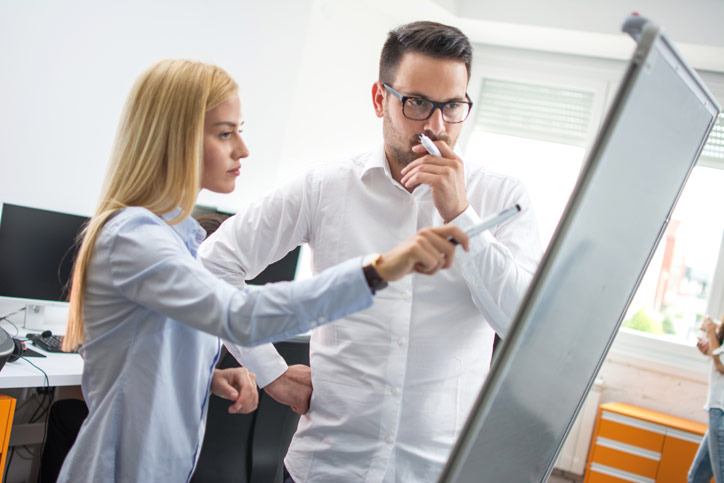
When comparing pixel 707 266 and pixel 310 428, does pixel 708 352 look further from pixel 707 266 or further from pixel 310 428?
pixel 310 428

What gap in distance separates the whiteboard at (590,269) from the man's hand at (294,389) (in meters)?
0.47

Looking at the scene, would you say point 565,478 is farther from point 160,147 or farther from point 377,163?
point 160,147

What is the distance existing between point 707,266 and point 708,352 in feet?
3.62

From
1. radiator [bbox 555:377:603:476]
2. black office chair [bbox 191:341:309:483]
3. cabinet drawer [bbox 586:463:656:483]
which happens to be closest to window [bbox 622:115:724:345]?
radiator [bbox 555:377:603:476]

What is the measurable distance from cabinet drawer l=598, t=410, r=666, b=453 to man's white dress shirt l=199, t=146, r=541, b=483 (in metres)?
3.19

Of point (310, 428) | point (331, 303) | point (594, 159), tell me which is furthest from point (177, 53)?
point (594, 159)

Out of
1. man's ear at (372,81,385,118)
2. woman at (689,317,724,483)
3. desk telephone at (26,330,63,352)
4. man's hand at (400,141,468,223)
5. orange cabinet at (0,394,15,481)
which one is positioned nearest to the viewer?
man's hand at (400,141,468,223)

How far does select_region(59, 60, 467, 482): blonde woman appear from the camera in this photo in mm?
881

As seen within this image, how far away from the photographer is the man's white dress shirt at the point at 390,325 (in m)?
1.23

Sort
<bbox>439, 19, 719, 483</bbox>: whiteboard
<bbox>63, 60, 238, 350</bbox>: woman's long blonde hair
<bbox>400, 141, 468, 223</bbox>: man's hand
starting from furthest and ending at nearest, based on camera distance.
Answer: <bbox>400, 141, 468, 223</bbox>: man's hand → <bbox>63, 60, 238, 350</bbox>: woman's long blonde hair → <bbox>439, 19, 719, 483</bbox>: whiteboard

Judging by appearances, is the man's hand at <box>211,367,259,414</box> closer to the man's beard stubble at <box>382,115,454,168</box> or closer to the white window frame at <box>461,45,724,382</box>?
the man's beard stubble at <box>382,115,454,168</box>

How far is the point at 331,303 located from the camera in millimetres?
859

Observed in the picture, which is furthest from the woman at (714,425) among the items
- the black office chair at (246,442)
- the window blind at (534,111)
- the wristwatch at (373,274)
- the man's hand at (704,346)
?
the wristwatch at (373,274)

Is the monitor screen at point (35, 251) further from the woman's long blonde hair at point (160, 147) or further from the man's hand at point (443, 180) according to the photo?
the man's hand at point (443, 180)
